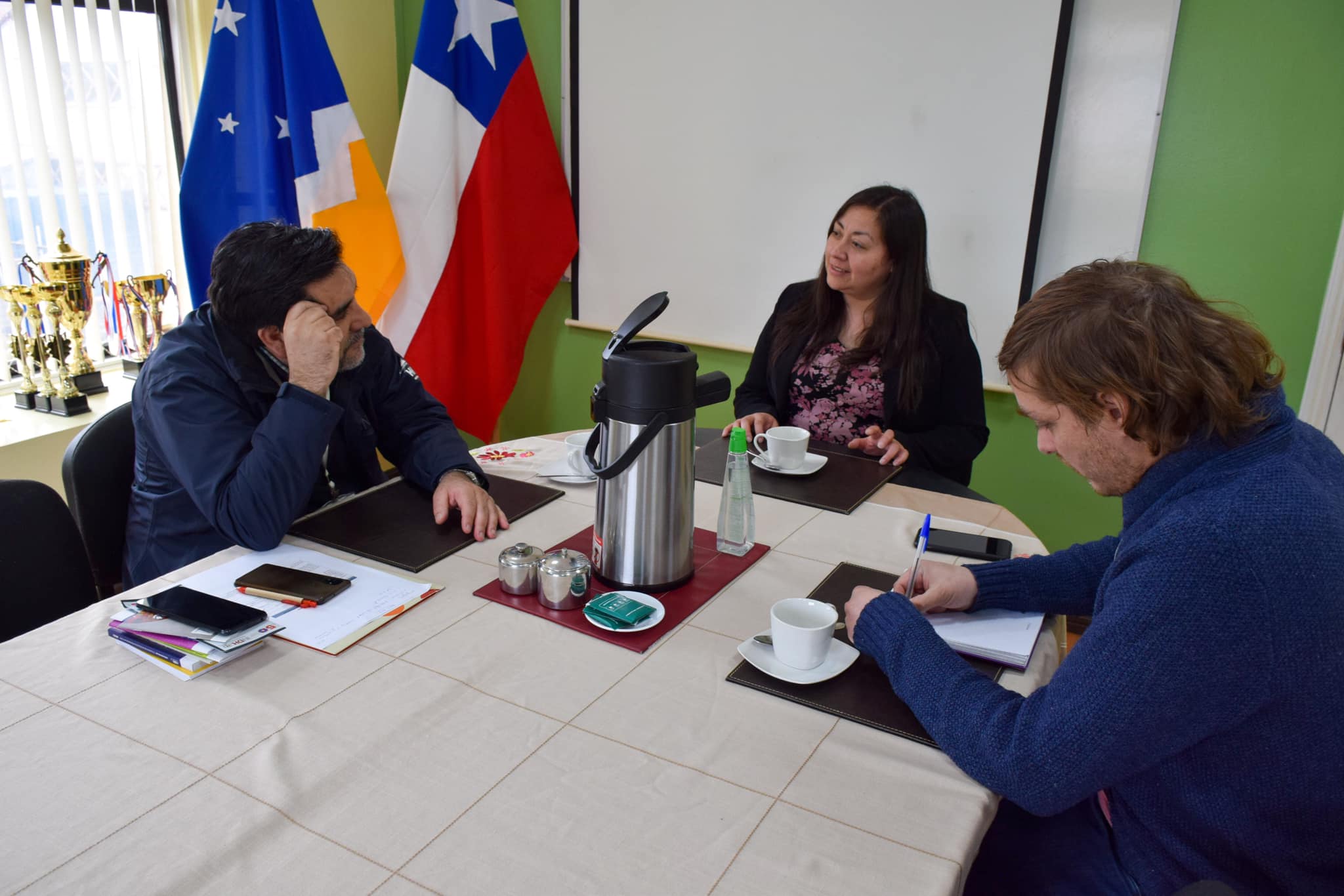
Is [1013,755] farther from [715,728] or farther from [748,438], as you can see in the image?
[748,438]

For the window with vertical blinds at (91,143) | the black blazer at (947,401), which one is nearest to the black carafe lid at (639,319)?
the black blazer at (947,401)

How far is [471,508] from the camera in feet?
4.88

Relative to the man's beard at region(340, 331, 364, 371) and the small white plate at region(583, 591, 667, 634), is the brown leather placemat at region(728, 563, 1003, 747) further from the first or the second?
the man's beard at region(340, 331, 364, 371)

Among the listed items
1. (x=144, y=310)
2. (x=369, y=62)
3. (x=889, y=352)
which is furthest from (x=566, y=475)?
(x=369, y=62)

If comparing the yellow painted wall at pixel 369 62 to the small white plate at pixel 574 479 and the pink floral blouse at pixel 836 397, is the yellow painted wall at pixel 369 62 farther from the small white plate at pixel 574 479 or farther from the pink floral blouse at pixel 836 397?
the small white plate at pixel 574 479

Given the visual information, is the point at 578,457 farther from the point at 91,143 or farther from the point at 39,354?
the point at 91,143

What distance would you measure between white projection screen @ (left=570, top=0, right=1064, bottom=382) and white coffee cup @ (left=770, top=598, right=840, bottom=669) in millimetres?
1739

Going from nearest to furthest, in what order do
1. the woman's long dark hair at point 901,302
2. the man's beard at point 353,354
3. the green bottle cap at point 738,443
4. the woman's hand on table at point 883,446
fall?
the green bottle cap at point 738,443, the man's beard at point 353,354, the woman's hand on table at point 883,446, the woman's long dark hair at point 901,302

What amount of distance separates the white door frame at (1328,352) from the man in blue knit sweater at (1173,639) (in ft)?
5.21

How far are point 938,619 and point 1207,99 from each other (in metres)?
1.83

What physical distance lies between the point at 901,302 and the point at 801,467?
656 mm

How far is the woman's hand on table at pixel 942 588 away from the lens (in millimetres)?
1191

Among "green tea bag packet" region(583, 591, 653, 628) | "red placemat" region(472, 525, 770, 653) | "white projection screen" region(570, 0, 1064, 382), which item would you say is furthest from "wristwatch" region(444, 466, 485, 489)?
"white projection screen" region(570, 0, 1064, 382)

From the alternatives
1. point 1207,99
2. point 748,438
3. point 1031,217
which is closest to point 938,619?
point 748,438
